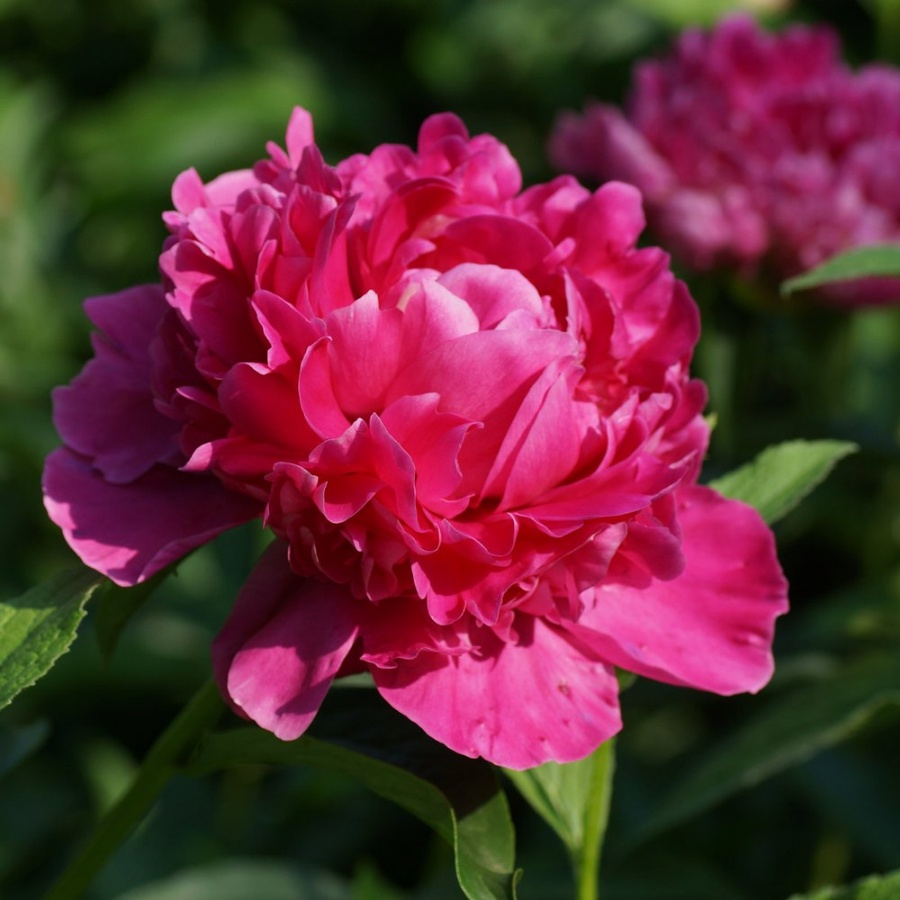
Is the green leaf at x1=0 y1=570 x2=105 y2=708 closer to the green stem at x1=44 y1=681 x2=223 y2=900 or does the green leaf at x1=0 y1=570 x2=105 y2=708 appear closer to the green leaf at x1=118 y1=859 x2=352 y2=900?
the green stem at x1=44 y1=681 x2=223 y2=900

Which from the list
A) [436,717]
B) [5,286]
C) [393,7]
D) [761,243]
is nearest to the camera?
[436,717]

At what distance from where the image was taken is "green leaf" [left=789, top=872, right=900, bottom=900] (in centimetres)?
76

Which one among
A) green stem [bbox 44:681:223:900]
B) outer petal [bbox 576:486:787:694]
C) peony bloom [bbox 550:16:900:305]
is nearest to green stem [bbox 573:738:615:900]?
outer petal [bbox 576:486:787:694]

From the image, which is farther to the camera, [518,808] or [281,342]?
[518,808]

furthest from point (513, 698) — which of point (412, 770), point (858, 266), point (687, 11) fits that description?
point (687, 11)

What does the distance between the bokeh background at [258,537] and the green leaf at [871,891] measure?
214 millimetres

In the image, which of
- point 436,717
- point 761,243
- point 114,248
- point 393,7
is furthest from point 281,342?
point 393,7

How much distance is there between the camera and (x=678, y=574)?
68 centimetres

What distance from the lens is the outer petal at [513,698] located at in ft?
2.13

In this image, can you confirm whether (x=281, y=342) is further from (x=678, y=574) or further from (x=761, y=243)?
(x=761, y=243)

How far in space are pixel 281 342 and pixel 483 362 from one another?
Result: 10cm

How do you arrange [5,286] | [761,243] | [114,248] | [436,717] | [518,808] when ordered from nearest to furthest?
[436,717] → [761,243] → [518,808] → [5,286] → [114,248]

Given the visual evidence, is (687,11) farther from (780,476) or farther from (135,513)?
(135,513)

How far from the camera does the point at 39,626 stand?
2.23 ft
